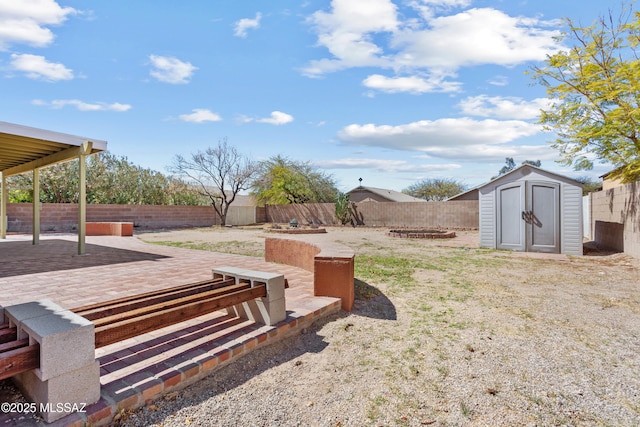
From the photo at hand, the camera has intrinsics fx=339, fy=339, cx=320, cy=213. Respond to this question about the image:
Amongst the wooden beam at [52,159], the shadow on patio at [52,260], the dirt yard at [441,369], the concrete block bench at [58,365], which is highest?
the wooden beam at [52,159]

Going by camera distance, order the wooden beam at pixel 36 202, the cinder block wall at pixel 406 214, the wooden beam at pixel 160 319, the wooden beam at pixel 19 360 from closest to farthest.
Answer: the wooden beam at pixel 19 360 → the wooden beam at pixel 160 319 → the wooden beam at pixel 36 202 → the cinder block wall at pixel 406 214

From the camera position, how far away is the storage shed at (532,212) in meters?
8.55

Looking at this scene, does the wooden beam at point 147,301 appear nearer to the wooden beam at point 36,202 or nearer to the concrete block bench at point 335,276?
the concrete block bench at point 335,276

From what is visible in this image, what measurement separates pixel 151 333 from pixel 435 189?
42115 mm

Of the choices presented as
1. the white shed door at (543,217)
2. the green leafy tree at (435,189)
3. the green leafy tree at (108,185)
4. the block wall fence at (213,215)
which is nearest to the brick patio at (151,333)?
A: the white shed door at (543,217)

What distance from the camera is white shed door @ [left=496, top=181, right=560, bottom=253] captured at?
8.76 m

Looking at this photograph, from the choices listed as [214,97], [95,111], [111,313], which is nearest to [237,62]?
[214,97]

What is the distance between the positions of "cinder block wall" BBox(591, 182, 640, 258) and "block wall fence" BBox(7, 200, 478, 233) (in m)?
7.45

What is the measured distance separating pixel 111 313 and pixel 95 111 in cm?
1279

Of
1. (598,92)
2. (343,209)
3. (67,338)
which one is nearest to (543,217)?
(598,92)

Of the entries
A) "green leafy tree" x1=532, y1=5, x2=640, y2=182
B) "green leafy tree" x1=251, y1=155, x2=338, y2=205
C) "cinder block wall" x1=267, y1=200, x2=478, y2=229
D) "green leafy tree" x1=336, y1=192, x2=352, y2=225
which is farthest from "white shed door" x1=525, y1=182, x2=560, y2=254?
"green leafy tree" x1=251, y1=155, x2=338, y2=205

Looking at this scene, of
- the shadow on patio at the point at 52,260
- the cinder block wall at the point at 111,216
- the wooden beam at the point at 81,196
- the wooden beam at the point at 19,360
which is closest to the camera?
the wooden beam at the point at 19,360

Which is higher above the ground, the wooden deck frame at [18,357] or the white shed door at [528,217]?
the white shed door at [528,217]

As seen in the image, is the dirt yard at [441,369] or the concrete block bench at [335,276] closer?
the dirt yard at [441,369]
